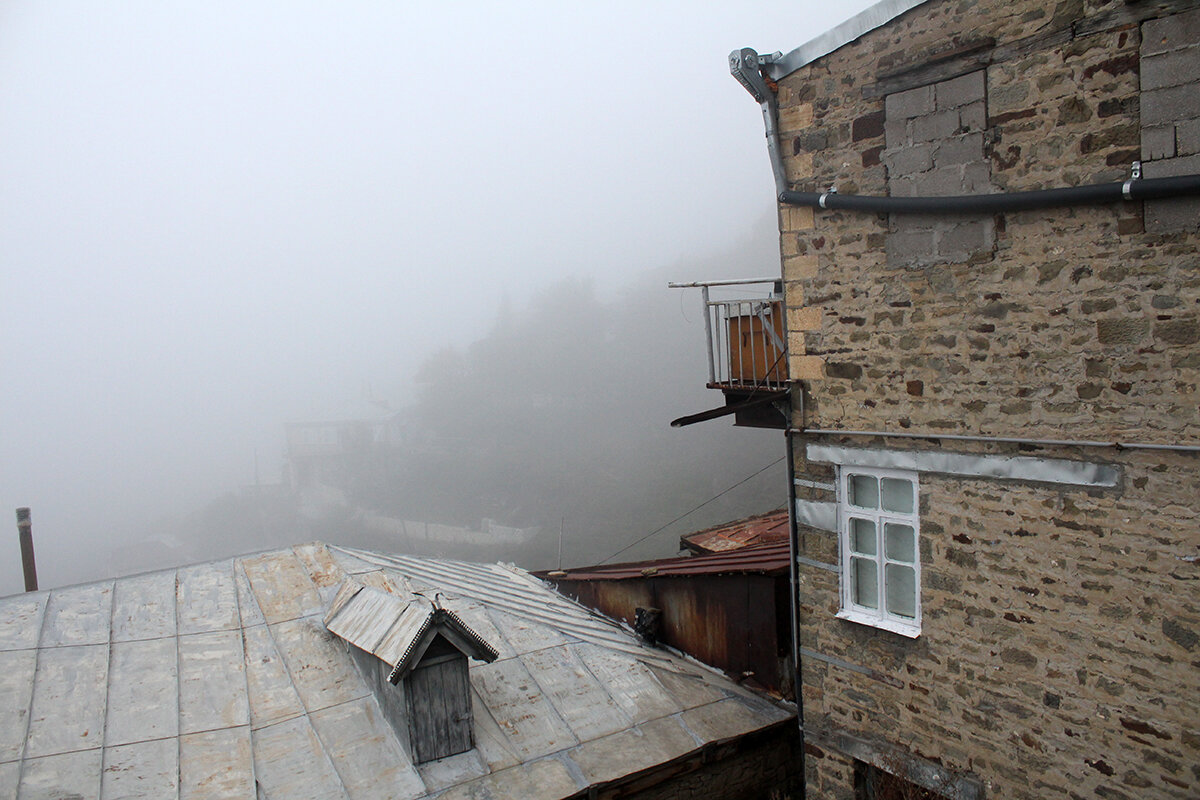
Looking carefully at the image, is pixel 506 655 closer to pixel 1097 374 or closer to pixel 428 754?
pixel 428 754

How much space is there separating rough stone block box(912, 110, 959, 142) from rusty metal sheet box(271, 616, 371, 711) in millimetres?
7286

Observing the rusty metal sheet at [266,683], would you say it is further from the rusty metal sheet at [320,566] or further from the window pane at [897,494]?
the window pane at [897,494]

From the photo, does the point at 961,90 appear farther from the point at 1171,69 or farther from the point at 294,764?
the point at 294,764

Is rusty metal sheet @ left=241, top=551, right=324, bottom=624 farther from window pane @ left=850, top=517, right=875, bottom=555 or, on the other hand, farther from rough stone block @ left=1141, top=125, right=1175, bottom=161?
rough stone block @ left=1141, top=125, right=1175, bottom=161

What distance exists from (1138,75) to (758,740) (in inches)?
273

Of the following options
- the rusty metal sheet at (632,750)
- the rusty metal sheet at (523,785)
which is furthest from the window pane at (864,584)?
the rusty metal sheet at (523,785)

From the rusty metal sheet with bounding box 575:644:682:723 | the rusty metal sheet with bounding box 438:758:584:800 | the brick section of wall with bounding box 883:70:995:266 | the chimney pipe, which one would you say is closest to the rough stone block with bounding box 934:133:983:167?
the brick section of wall with bounding box 883:70:995:266

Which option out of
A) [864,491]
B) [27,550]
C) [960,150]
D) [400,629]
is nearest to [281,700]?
[400,629]

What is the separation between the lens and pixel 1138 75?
4.66 m

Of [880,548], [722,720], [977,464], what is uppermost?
[977,464]

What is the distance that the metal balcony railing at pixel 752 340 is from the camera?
24.4 ft

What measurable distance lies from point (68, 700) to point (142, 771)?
4.43 feet

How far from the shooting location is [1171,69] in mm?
4543

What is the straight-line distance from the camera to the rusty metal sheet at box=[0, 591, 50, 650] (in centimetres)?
792
